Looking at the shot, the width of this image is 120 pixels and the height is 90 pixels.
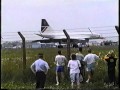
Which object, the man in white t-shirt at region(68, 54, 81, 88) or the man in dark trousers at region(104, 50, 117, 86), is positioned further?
the man in dark trousers at region(104, 50, 117, 86)

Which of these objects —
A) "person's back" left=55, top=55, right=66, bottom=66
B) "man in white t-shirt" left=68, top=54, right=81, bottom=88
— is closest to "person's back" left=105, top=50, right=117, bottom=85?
"man in white t-shirt" left=68, top=54, right=81, bottom=88

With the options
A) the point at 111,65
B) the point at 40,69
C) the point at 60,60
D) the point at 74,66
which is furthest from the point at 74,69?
the point at 111,65

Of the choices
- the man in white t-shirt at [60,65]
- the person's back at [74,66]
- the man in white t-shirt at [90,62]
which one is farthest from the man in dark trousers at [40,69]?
the man in white t-shirt at [90,62]

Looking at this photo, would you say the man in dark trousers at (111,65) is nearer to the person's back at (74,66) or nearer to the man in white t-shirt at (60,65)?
the person's back at (74,66)

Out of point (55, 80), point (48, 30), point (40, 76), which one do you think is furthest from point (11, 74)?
point (48, 30)

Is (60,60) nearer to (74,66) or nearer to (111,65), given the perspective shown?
(74,66)

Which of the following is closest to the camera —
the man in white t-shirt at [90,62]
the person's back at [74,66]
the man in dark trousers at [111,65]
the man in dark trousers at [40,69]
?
the man in dark trousers at [40,69]

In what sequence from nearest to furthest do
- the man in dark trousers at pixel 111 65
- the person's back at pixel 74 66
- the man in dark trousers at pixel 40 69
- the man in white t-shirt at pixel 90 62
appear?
the man in dark trousers at pixel 40 69, the person's back at pixel 74 66, the man in dark trousers at pixel 111 65, the man in white t-shirt at pixel 90 62

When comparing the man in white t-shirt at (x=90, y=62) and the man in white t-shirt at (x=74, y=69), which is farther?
the man in white t-shirt at (x=90, y=62)

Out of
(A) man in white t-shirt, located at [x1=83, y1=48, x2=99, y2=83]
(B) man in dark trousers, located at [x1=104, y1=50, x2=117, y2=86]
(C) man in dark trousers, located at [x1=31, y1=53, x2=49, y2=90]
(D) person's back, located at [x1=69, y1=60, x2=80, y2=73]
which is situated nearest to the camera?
(C) man in dark trousers, located at [x1=31, y1=53, x2=49, y2=90]

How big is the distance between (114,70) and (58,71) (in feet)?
7.96

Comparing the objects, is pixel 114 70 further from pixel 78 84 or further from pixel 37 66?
pixel 37 66

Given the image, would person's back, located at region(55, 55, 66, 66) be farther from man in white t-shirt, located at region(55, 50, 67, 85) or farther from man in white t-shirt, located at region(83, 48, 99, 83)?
man in white t-shirt, located at region(83, 48, 99, 83)

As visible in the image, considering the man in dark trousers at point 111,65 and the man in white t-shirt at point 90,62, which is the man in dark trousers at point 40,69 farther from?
the man in dark trousers at point 111,65
